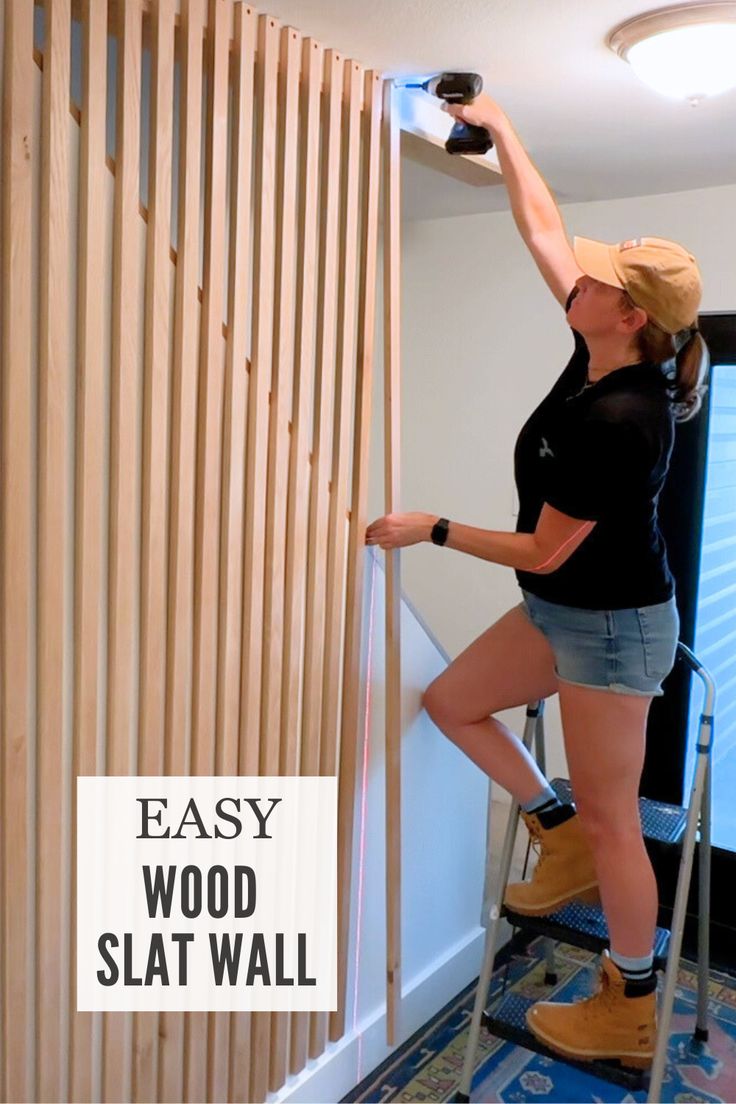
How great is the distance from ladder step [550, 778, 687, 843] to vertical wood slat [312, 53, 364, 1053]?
656 mm

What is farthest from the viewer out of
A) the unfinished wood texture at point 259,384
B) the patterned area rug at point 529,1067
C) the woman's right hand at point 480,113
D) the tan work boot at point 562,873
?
the patterned area rug at point 529,1067

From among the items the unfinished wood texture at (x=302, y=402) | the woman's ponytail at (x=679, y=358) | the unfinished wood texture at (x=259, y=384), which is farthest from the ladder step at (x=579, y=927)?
the woman's ponytail at (x=679, y=358)

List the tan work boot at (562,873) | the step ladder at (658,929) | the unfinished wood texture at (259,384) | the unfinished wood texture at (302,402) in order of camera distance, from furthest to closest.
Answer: the tan work boot at (562,873)
the step ladder at (658,929)
the unfinished wood texture at (302,402)
the unfinished wood texture at (259,384)

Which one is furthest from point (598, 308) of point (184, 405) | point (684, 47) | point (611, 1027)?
point (611, 1027)

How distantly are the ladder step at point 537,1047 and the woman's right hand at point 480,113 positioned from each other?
188 cm

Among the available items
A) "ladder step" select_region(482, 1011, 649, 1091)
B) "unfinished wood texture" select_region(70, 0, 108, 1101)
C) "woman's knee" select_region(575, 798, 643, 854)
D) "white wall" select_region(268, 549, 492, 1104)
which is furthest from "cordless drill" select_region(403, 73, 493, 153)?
"ladder step" select_region(482, 1011, 649, 1091)

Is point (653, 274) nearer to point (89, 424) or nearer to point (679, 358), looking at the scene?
point (679, 358)

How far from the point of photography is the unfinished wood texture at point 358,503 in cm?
205

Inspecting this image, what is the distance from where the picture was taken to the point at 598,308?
6.19ft

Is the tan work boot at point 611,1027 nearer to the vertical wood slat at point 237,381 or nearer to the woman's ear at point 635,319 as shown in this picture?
the vertical wood slat at point 237,381

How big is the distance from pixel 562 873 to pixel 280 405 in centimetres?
118

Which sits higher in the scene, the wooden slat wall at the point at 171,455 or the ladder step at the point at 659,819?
the wooden slat wall at the point at 171,455

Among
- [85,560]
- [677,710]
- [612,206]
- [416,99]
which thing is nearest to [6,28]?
[85,560]

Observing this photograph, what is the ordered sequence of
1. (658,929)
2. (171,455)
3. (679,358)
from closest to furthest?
(171,455), (679,358), (658,929)
